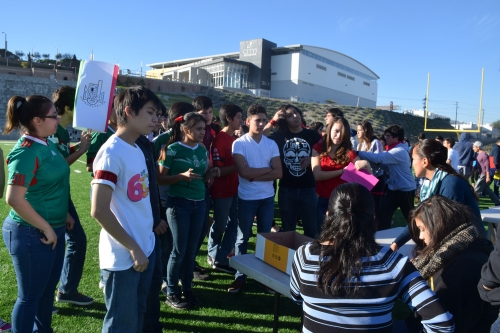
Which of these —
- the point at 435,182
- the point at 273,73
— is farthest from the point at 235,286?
the point at 273,73

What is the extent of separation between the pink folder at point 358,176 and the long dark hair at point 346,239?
2.19 m

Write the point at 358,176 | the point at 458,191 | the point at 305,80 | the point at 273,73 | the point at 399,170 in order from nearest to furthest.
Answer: the point at 458,191
the point at 358,176
the point at 399,170
the point at 305,80
the point at 273,73

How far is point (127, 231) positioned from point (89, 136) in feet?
5.40

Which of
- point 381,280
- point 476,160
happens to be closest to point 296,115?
point 381,280

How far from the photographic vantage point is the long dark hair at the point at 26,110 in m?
2.50

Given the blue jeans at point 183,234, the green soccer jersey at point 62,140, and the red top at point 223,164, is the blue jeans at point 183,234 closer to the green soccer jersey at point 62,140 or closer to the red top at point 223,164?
the red top at point 223,164

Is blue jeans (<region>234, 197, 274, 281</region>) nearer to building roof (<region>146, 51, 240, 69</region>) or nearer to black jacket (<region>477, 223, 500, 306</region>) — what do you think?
black jacket (<region>477, 223, 500, 306</region>)

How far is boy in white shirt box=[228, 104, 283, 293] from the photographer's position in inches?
159

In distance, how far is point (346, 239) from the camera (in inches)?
66.1

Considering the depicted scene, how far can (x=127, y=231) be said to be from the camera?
6.87ft

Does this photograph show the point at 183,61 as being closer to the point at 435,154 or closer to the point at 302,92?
the point at 302,92

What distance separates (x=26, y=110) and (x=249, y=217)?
7.72ft

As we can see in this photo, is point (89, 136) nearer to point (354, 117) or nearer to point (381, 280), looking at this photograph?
point (381, 280)

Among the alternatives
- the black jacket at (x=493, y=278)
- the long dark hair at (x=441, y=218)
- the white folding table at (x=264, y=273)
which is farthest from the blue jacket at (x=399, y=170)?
the black jacket at (x=493, y=278)
